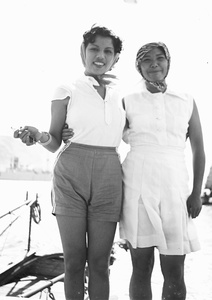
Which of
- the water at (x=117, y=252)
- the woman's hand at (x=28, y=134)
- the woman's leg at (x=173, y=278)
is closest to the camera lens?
the woman's hand at (x=28, y=134)

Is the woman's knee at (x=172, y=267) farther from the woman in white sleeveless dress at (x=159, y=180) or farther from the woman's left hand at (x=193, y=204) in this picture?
the woman's left hand at (x=193, y=204)

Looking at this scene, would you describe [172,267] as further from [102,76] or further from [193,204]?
[102,76]

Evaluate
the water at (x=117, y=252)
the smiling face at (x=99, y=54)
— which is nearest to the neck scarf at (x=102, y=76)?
the smiling face at (x=99, y=54)

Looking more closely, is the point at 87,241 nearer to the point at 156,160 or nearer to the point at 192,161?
the point at 156,160

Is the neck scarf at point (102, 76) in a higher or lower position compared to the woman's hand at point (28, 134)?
higher

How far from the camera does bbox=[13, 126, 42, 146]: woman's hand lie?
1.21 m

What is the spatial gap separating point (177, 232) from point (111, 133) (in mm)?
445

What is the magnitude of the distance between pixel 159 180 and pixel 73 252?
415 mm

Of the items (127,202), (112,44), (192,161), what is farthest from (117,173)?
(112,44)

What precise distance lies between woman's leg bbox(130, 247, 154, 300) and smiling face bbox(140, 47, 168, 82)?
0.67m

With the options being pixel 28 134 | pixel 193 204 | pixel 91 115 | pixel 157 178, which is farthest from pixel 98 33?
pixel 193 204

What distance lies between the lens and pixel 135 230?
1.33 metres

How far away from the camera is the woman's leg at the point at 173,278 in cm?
132

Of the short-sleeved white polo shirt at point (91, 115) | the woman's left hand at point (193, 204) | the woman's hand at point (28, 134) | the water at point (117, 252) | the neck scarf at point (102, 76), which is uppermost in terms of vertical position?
the neck scarf at point (102, 76)
